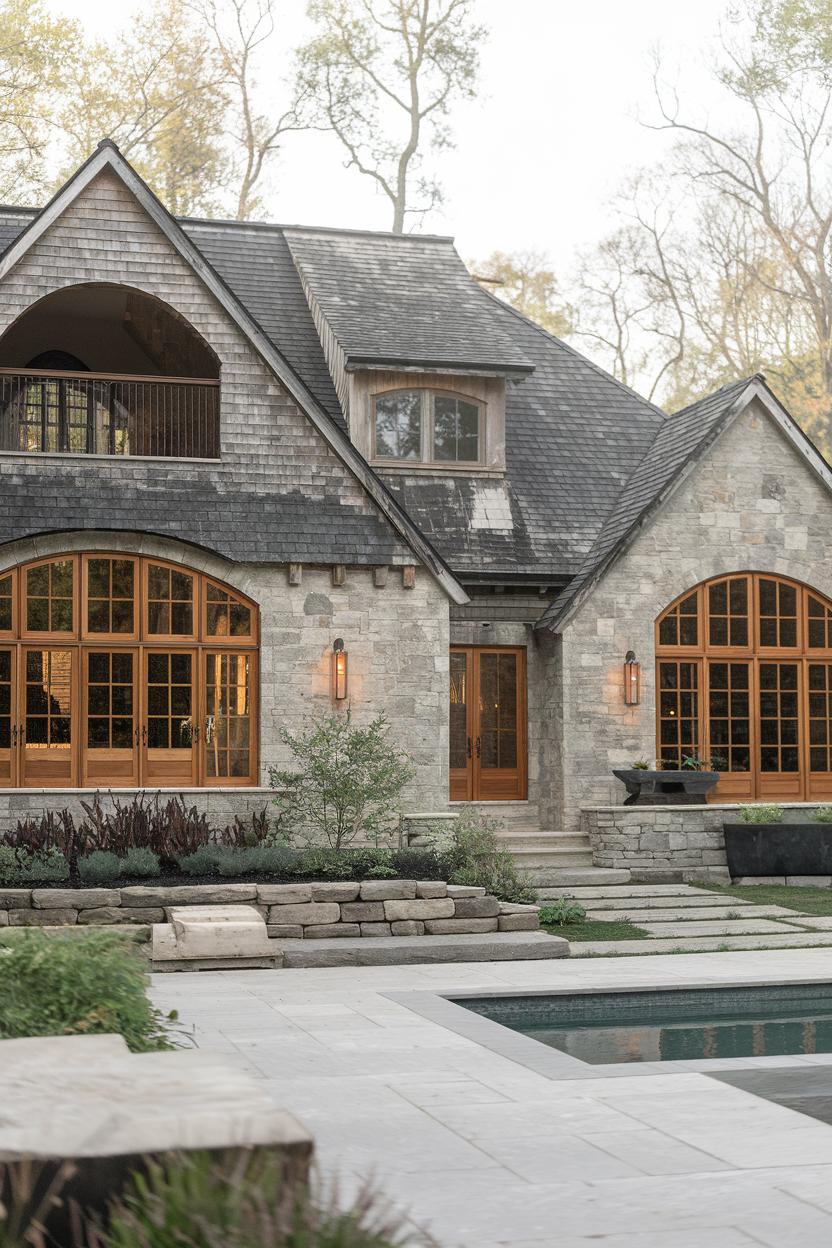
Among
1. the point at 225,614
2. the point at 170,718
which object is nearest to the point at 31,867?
the point at 170,718

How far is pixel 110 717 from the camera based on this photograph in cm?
1555

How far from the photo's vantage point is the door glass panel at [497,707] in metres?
18.0

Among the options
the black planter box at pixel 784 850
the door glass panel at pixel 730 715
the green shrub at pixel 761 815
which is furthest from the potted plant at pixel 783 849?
the door glass panel at pixel 730 715

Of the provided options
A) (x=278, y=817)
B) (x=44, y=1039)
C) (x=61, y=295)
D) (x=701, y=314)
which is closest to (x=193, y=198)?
(x=701, y=314)

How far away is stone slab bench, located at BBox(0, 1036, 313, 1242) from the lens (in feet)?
12.5

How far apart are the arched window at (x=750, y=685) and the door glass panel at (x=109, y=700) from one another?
622cm

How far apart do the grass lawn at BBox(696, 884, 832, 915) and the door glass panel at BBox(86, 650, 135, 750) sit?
648 centimetres

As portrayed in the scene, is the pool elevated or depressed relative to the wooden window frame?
depressed

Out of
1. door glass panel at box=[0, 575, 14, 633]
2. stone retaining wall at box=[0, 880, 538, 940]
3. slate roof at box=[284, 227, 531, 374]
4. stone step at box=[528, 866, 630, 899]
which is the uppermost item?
slate roof at box=[284, 227, 531, 374]

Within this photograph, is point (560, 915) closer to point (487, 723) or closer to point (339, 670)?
point (339, 670)

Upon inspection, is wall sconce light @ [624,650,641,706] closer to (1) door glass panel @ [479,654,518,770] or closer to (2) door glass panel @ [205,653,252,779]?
(1) door glass panel @ [479,654,518,770]

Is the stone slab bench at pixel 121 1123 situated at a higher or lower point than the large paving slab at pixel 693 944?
higher

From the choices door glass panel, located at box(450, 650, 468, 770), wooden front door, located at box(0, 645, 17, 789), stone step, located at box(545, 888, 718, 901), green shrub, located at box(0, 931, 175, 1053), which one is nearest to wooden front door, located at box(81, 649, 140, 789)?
wooden front door, located at box(0, 645, 17, 789)

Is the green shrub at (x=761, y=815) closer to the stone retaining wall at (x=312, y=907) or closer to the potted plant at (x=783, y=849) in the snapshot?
the potted plant at (x=783, y=849)
